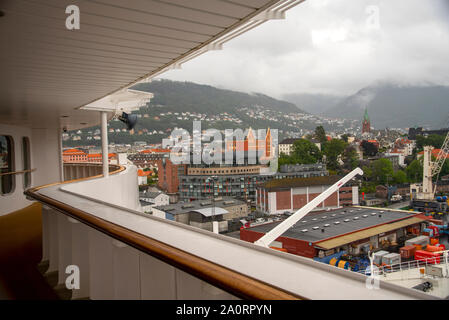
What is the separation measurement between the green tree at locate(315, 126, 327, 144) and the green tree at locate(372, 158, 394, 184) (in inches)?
44.8

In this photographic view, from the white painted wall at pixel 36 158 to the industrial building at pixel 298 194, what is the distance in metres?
5.31

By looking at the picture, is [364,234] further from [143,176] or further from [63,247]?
[143,176]

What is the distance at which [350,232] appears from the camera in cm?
270

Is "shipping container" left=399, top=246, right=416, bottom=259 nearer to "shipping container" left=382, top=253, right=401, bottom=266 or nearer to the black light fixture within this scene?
"shipping container" left=382, top=253, right=401, bottom=266

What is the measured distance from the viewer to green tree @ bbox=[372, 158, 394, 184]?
2610 mm

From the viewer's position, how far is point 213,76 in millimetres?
7590

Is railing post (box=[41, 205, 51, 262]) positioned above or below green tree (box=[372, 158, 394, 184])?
below

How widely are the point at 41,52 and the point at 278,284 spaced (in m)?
2.41

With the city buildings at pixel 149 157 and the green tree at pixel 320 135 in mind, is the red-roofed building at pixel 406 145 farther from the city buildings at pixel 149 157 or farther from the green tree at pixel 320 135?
the city buildings at pixel 149 157

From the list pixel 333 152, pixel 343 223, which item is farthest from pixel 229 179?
pixel 343 223

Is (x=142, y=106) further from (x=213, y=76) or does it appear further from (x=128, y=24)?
(x=128, y=24)

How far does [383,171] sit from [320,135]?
1.41 m

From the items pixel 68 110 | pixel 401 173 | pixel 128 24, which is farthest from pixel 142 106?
pixel 401 173

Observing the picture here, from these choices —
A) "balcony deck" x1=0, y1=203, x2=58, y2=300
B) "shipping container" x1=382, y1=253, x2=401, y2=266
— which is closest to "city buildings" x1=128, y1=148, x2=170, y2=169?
"balcony deck" x1=0, y1=203, x2=58, y2=300
